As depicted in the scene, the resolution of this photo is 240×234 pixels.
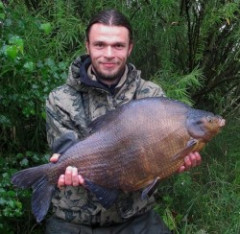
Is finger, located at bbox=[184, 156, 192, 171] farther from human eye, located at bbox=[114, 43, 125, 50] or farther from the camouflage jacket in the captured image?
human eye, located at bbox=[114, 43, 125, 50]

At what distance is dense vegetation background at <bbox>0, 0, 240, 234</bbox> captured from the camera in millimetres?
3939

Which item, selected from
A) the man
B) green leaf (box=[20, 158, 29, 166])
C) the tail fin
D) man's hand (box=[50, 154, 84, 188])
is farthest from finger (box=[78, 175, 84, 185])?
green leaf (box=[20, 158, 29, 166])

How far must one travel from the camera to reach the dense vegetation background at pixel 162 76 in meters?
3.94

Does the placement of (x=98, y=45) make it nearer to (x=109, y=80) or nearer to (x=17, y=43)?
(x=109, y=80)

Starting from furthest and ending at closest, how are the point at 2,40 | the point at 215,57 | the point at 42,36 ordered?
1. the point at 215,57
2. the point at 42,36
3. the point at 2,40

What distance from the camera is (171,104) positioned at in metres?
2.93

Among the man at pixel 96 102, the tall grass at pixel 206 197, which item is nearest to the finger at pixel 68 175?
the man at pixel 96 102

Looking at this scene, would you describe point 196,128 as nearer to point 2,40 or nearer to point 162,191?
point 2,40

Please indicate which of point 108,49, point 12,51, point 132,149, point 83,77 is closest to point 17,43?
point 12,51

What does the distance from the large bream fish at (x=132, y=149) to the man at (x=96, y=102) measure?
26 cm

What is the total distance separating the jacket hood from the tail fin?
1.85 ft

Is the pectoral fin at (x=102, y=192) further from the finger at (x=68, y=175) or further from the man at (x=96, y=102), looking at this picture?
the man at (x=96, y=102)

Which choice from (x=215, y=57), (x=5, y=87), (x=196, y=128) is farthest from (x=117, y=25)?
(x=215, y=57)

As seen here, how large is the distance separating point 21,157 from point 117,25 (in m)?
1.35
